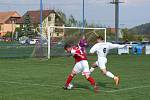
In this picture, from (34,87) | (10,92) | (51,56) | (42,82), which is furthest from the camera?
(51,56)

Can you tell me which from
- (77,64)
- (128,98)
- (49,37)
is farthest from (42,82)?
(49,37)

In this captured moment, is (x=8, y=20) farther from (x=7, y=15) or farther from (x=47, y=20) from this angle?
(x=47, y=20)

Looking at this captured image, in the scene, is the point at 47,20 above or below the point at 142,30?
above

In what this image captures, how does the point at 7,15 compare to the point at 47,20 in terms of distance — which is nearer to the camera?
the point at 47,20

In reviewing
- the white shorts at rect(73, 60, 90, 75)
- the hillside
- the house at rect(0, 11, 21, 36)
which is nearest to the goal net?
the white shorts at rect(73, 60, 90, 75)

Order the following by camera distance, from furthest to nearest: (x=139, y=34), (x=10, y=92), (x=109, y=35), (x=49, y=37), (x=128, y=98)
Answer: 1. (x=139, y=34)
2. (x=109, y=35)
3. (x=49, y=37)
4. (x=10, y=92)
5. (x=128, y=98)

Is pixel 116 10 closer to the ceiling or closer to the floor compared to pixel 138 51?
closer to the ceiling

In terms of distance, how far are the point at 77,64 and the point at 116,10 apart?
44.7m

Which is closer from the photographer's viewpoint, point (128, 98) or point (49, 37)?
point (128, 98)

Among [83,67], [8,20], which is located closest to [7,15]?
[8,20]

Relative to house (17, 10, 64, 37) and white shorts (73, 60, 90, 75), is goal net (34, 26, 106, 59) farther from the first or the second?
white shorts (73, 60, 90, 75)

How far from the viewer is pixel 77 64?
15.0 metres

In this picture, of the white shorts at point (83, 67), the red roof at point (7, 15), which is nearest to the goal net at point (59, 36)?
the white shorts at point (83, 67)

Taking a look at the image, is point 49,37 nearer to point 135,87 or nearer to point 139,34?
point 135,87
